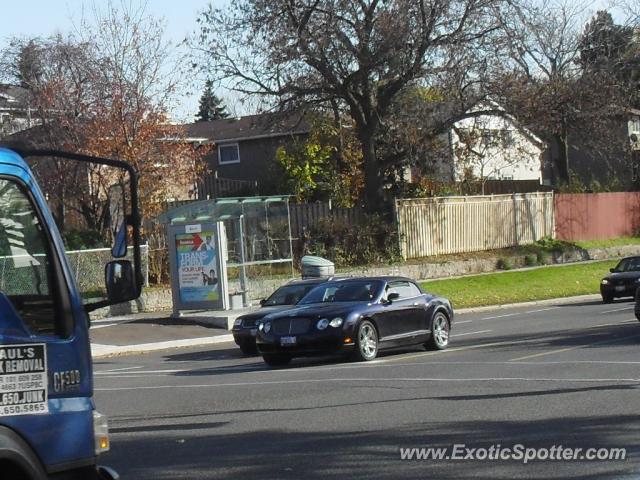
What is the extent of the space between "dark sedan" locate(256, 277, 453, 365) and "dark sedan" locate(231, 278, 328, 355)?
6.67ft

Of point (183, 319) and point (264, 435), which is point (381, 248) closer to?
point (183, 319)

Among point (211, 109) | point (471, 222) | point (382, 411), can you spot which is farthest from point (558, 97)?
point (211, 109)

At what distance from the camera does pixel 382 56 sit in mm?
33750

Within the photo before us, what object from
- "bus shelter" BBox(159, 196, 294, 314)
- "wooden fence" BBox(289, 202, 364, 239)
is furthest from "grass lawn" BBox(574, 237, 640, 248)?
"bus shelter" BBox(159, 196, 294, 314)

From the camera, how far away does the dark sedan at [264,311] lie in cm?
2072

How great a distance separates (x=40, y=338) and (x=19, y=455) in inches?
28.0

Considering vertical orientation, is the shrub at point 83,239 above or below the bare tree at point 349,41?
below

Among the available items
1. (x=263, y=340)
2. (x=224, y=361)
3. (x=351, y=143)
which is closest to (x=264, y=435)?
(x=263, y=340)

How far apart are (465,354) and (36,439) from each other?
13.2 metres

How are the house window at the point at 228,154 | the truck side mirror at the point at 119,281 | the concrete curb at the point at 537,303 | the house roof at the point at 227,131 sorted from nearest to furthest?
the truck side mirror at the point at 119,281, the concrete curb at the point at 537,303, the house roof at the point at 227,131, the house window at the point at 228,154

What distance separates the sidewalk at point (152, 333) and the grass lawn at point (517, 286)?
8.58m

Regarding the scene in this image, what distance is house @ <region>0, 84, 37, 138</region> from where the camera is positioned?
124ft

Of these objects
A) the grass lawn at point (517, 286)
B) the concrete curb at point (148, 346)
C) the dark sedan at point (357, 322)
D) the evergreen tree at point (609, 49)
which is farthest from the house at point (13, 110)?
the evergreen tree at point (609, 49)

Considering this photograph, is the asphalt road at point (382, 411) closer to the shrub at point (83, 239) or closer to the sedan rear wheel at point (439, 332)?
the sedan rear wheel at point (439, 332)
